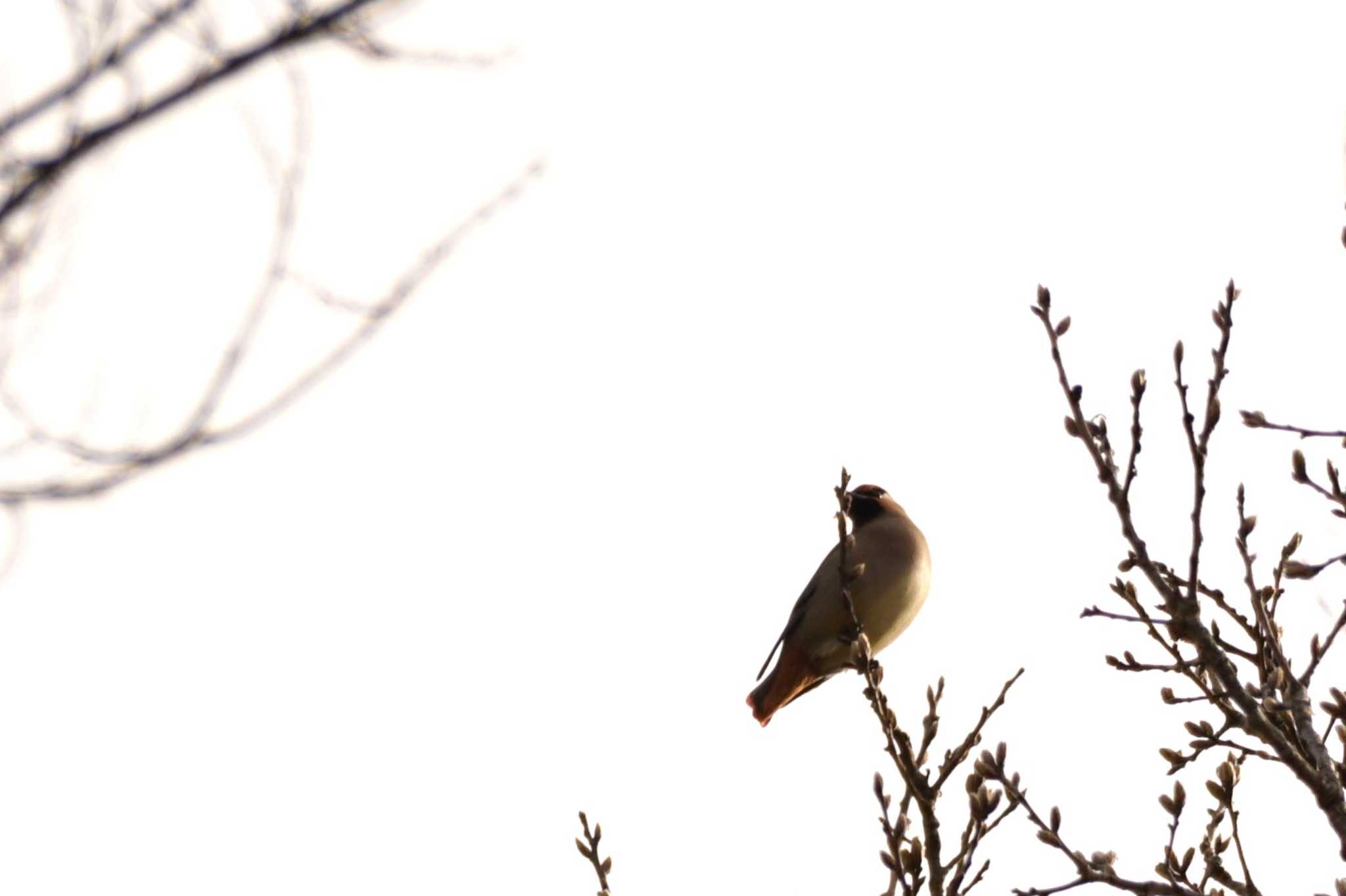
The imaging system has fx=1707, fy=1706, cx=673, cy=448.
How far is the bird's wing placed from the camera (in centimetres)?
718

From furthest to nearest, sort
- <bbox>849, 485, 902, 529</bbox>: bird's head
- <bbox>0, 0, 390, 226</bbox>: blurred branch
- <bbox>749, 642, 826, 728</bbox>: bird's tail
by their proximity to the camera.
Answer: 1. <bbox>849, 485, 902, 529</bbox>: bird's head
2. <bbox>749, 642, 826, 728</bbox>: bird's tail
3. <bbox>0, 0, 390, 226</bbox>: blurred branch

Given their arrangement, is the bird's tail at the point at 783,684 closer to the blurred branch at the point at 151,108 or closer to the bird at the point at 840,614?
the bird at the point at 840,614

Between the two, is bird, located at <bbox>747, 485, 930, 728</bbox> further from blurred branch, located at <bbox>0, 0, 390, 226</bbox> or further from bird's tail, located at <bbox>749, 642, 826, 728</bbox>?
blurred branch, located at <bbox>0, 0, 390, 226</bbox>

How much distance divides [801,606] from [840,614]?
0.35m

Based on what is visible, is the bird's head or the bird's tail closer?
the bird's tail

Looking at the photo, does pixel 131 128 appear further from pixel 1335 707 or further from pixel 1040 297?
pixel 1335 707

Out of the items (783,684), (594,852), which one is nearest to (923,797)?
(594,852)

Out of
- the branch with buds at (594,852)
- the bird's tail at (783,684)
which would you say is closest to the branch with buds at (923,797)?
the branch with buds at (594,852)

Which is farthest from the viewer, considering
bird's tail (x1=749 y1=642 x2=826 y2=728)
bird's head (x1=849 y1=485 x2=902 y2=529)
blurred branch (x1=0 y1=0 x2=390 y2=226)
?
bird's head (x1=849 y1=485 x2=902 y2=529)

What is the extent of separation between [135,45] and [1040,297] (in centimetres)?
175

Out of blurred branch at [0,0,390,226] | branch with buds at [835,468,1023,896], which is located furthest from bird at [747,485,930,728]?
blurred branch at [0,0,390,226]

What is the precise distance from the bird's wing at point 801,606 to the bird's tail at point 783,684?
114mm

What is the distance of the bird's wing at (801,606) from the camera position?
718cm

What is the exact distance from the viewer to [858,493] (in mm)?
8094
